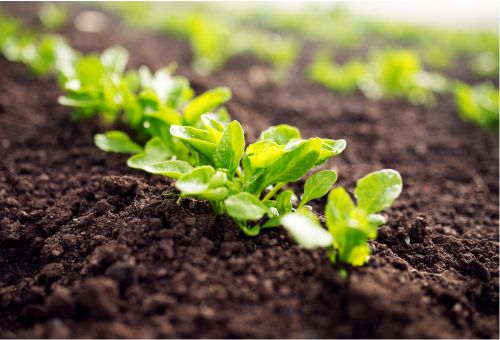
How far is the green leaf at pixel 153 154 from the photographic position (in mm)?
2071

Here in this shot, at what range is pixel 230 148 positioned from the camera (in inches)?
71.7

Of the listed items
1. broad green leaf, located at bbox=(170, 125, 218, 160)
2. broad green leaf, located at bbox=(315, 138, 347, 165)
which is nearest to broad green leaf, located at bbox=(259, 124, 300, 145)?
broad green leaf, located at bbox=(315, 138, 347, 165)

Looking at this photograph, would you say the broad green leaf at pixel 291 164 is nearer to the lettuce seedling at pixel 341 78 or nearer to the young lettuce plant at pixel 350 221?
the young lettuce plant at pixel 350 221

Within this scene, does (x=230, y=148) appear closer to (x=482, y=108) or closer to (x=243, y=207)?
(x=243, y=207)

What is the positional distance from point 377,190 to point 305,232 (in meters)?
0.46

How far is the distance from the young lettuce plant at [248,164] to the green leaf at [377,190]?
0.61ft

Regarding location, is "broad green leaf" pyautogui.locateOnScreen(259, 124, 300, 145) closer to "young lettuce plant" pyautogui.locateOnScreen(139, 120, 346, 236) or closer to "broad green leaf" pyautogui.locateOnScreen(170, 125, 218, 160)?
"young lettuce plant" pyautogui.locateOnScreen(139, 120, 346, 236)

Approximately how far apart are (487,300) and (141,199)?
1.56 metres

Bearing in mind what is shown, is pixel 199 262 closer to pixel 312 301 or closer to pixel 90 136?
pixel 312 301

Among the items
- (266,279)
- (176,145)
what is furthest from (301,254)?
(176,145)

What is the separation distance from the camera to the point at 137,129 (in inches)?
108

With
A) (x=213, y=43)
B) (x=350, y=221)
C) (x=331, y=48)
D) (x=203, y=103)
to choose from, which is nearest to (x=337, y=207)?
(x=350, y=221)

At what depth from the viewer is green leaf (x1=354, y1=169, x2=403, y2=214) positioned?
1.67 metres

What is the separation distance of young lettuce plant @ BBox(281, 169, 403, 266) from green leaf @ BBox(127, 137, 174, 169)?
2.85ft
